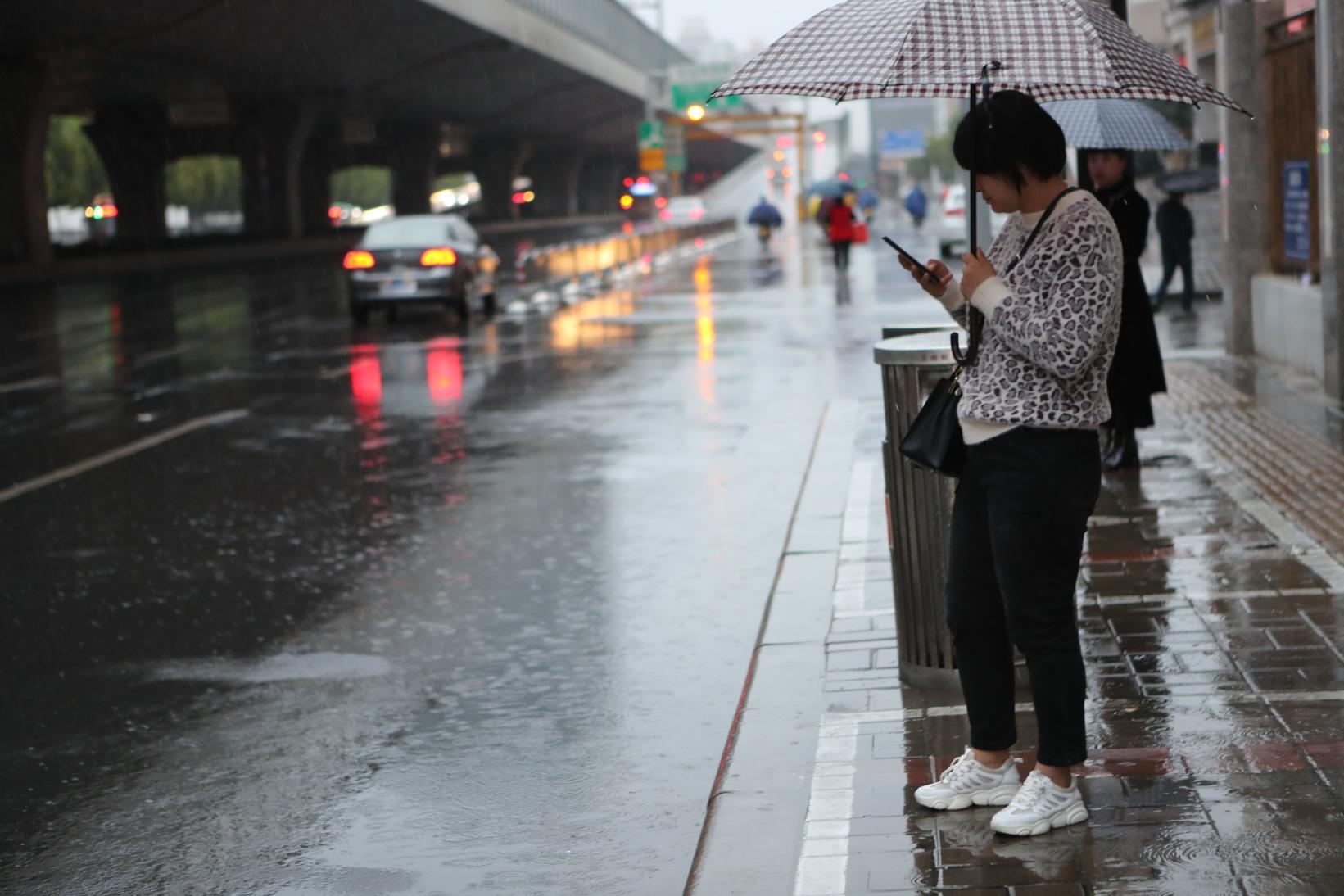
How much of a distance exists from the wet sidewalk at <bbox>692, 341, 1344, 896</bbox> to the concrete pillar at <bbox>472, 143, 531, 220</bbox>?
278 feet

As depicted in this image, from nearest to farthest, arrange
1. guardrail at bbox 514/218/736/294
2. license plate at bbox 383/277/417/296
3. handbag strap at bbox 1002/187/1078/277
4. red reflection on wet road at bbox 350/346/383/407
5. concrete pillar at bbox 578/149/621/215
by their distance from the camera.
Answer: handbag strap at bbox 1002/187/1078/277 → red reflection on wet road at bbox 350/346/383/407 → license plate at bbox 383/277/417/296 → guardrail at bbox 514/218/736/294 → concrete pillar at bbox 578/149/621/215

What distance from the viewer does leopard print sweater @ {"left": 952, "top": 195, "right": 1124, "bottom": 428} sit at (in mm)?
4141

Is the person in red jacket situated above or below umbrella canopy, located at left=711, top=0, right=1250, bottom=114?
below

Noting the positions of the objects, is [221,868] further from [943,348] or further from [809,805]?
[943,348]

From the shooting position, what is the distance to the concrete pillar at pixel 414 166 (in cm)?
7725

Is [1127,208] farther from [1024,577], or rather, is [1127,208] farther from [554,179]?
[554,179]

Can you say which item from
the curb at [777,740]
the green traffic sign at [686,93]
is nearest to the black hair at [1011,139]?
the curb at [777,740]

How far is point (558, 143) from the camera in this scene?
103m

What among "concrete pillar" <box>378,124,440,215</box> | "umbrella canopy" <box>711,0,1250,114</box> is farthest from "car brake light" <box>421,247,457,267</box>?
"concrete pillar" <box>378,124,440,215</box>

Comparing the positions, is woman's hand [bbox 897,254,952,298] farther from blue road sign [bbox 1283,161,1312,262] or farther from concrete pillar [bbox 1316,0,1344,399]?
blue road sign [bbox 1283,161,1312,262]

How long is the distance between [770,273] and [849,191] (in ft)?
7.66

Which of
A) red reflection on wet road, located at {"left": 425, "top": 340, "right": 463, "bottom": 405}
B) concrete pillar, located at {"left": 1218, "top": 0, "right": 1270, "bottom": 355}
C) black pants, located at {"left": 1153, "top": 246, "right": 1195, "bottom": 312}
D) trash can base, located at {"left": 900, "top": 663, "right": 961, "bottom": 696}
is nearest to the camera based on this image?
trash can base, located at {"left": 900, "top": 663, "right": 961, "bottom": 696}

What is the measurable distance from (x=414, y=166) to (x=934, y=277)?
248 ft

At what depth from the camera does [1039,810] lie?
437 centimetres
